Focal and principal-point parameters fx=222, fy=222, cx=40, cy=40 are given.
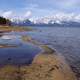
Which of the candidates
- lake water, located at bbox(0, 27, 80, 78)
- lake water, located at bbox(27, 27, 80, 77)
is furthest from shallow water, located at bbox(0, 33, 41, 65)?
lake water, located at bbox(27, 27, 80, 77)

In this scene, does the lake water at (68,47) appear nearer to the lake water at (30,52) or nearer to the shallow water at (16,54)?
the lake water at (30,52)

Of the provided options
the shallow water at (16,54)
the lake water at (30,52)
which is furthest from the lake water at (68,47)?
the shallow water at (16,54)

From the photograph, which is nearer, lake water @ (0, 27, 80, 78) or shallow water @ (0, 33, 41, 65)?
shallow water @ (0, 33, 41, 65)

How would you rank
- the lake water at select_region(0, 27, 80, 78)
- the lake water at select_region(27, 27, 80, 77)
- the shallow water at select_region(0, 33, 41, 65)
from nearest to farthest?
the shallow water at select_region(0, 33, 41, 65) → the lake water at select_region(0, 27, 80, 78) → the lake water at select_region(27, 27, 80, 77)

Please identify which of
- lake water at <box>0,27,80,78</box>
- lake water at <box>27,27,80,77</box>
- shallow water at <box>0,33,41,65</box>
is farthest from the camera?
lake water at <box>27,27,80,77</box>

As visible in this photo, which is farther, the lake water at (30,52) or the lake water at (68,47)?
the lake water at (68,47)

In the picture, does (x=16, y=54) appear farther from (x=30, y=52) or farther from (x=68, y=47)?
(x=68, y=47)

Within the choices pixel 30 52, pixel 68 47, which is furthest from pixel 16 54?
pixel 68 47

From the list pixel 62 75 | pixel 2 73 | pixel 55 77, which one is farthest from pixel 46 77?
pixel 2 73

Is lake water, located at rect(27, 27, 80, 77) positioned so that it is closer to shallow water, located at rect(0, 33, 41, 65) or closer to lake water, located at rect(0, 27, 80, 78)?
lake water, located at rect(0, 27, 80, 78)

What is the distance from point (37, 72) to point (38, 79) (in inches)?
96.3

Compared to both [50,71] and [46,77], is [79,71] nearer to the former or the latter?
[50,71]

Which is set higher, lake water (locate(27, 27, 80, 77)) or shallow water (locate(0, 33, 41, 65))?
shallow water (locate(0, 33, 41, 65))

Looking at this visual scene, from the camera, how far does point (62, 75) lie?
61.7 feet
